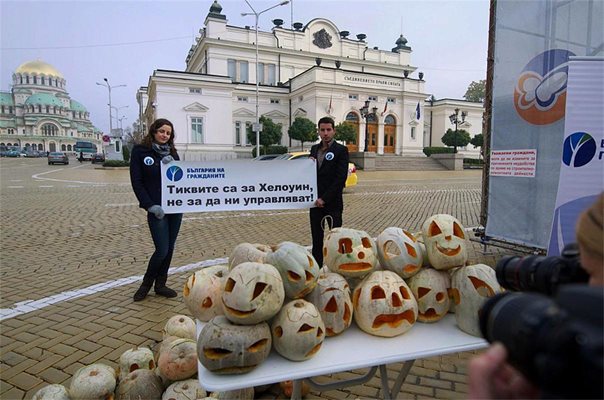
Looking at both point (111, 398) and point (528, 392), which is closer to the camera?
point (528, 392)

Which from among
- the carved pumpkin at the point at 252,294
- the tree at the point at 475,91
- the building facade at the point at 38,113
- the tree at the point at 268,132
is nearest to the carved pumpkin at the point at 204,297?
the carved pumpkin at the point at 252,294

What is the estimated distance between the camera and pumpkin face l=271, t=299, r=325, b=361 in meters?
1.81

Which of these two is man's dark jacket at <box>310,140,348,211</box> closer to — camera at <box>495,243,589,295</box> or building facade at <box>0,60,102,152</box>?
camera at <box>495,243,589,295</box>

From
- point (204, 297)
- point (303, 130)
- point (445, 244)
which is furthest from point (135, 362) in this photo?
point (303, 130)

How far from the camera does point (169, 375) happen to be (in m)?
2.39

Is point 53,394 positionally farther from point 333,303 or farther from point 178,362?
point 333,303

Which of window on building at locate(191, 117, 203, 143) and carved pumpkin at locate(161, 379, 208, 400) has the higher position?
window on building at locate(191, 117, 203, 143)

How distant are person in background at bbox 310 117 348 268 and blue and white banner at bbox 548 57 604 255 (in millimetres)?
2285

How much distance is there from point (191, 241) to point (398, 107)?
43.0 m

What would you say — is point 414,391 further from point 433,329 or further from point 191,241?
point 191,241

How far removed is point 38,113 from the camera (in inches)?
5143

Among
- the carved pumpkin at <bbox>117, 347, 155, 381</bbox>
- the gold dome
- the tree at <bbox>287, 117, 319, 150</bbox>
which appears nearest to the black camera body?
the carved pumpkin at <bbox>117, 347, 155, 381</bbox>

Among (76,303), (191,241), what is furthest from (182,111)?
(76,303)

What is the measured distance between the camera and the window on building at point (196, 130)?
41312 millimetres
